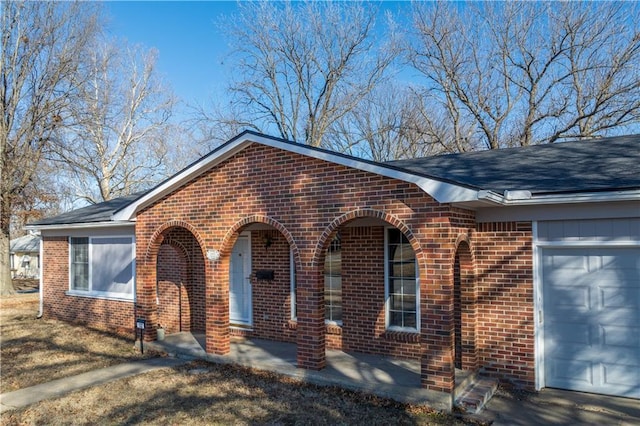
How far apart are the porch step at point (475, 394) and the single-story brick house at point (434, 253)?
228 mm

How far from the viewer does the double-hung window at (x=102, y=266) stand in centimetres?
1166

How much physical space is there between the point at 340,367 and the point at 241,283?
3806 mm

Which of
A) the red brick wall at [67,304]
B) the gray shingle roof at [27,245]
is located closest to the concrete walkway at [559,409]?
the red brick wall at [67,304]

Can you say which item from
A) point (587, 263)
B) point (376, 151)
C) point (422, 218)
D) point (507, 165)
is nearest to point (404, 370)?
point (422, 218)

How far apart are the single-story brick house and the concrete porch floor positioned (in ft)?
0.65

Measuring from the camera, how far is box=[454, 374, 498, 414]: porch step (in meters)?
6.02

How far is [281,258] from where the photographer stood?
9.74m

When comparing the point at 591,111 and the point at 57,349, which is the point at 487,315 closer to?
the point at 57,349

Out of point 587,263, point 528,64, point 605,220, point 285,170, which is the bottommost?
point 587,263

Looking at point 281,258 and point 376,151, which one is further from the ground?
point 376,151

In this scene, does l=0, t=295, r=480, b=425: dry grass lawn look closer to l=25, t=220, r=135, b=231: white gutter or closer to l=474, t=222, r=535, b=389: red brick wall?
l=474, t=222, r=535, b=389: red brick wall

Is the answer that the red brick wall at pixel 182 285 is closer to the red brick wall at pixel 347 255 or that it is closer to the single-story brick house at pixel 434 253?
the single-story brick house at pixel 434 253

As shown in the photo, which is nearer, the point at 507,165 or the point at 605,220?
the point at 605,220

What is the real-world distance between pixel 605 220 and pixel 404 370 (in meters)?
3.60
